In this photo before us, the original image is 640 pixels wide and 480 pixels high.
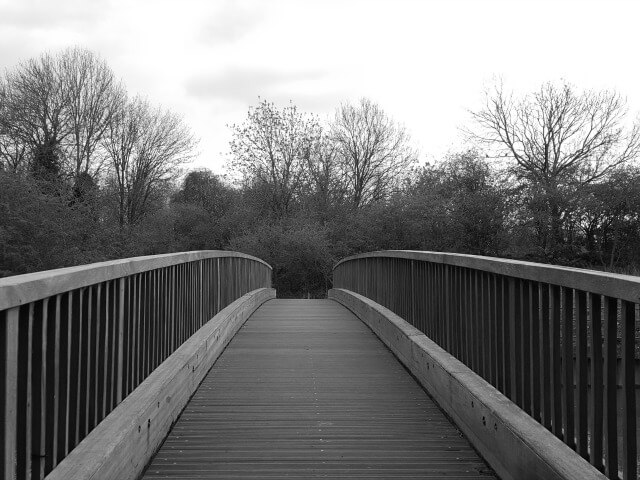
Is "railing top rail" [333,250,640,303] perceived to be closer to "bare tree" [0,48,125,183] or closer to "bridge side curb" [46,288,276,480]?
"bridge side curb" [46,288,276,480]

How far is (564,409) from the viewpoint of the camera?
291 centimetres

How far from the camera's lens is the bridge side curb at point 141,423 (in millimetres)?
2701

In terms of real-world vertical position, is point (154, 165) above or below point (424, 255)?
above

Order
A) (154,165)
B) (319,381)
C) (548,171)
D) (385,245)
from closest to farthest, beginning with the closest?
1. (319,381)
2. (548,171)
3. (385,245)
4. (154,165)

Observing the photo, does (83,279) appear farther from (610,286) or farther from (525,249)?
(525,249)

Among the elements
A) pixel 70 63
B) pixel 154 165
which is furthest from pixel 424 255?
pixel 154 165

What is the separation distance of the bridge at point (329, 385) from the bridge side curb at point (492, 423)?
0.5 inches

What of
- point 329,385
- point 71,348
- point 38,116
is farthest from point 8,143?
point 71,348

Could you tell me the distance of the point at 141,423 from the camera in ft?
11.2

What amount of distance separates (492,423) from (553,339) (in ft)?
2.16

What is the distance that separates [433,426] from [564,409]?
1.56m

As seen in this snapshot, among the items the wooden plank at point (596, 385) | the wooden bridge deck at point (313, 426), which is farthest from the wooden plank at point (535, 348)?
the wooden plank at point (596, 385)

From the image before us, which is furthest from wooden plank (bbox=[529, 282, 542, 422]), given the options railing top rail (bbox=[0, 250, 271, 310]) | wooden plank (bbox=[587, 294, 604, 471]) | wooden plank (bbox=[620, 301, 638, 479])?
railing top rail (bbox=[0, 250, 271, 310])

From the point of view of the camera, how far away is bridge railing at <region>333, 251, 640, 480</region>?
244cm
